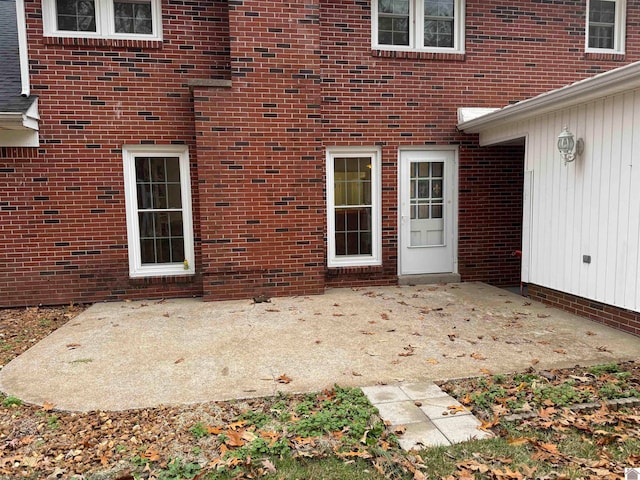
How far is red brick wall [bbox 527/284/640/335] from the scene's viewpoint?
502 cm

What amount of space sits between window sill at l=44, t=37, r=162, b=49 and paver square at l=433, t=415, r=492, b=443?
6.58 meters

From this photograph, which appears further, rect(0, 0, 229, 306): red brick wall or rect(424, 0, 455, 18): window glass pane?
rect(424, 0, 455, 18): window glass pane

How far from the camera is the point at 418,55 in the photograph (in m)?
7.54

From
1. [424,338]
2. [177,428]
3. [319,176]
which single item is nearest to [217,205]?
[319,176]

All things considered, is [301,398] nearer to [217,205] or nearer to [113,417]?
[113,417]

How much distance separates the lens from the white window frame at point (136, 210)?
6934mm

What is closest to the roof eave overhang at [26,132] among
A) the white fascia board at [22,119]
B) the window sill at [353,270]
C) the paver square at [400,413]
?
the white fascia board at [22,119]

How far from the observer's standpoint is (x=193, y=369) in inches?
164

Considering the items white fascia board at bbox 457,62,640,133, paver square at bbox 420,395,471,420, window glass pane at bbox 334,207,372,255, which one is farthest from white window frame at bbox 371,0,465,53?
paver square at bbox 420,395,471,420

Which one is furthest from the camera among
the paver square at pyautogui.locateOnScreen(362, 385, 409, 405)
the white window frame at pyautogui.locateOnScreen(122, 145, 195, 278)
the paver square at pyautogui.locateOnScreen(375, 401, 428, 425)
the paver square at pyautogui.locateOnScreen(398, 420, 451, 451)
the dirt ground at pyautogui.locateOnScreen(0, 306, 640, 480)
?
the white window frame at pyautogui.locateOnScreen(122, 145, 195, 278)

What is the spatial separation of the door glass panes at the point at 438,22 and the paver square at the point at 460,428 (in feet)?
21.5

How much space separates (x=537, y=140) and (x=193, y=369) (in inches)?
218

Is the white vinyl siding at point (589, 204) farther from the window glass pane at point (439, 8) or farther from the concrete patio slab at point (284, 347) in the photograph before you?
the window glass pane at point (439, 8)

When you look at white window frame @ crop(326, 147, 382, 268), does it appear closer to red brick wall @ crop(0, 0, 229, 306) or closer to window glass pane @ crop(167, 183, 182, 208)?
red brick wall @ crop(0, 0, 229, 306)
